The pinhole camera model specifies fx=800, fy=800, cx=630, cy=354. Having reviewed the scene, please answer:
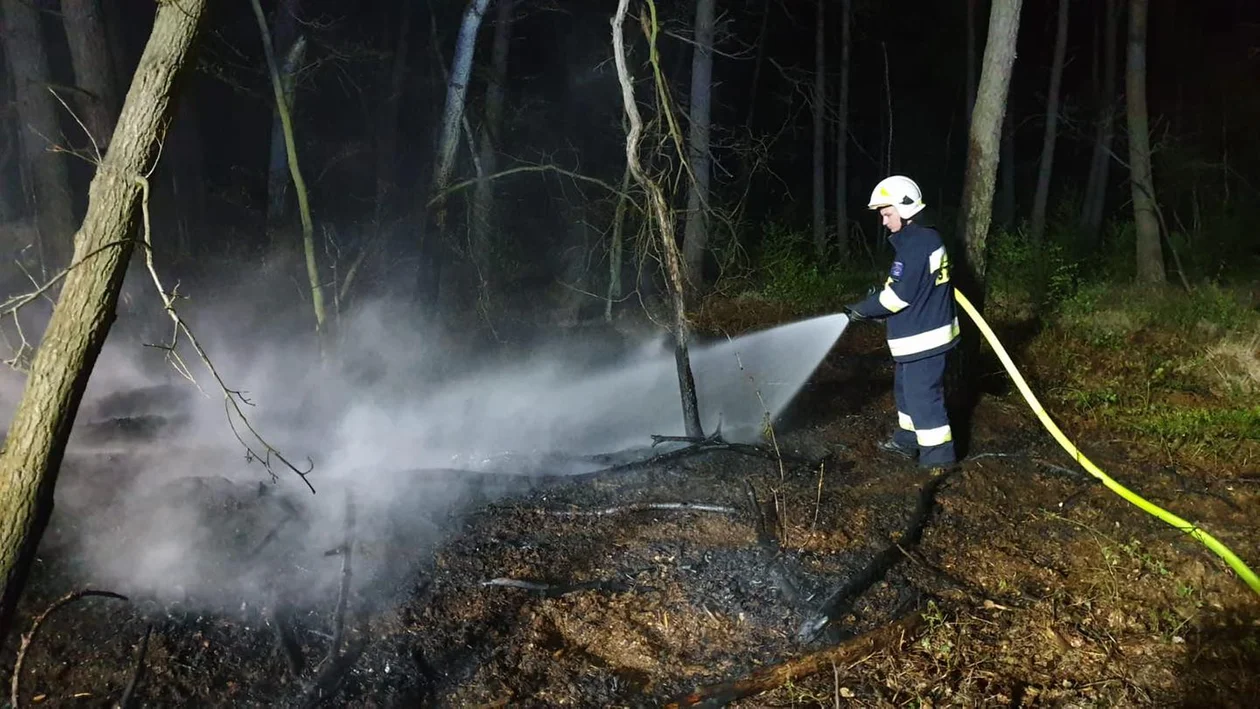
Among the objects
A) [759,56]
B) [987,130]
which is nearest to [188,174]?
[759,56]

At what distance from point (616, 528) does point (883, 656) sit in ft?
5.57

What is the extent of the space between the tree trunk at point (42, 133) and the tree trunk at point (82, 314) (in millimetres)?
6219

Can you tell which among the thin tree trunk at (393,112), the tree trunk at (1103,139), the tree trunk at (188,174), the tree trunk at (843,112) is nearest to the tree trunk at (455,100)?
the tree trunk at (188,174)

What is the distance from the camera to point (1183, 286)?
34.0 ft

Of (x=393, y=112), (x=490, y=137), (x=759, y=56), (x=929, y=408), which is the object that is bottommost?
(x=929, y=408)

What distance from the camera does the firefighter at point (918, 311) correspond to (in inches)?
205

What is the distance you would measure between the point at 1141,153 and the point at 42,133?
13060 millimetres

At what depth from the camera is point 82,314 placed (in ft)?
11.4

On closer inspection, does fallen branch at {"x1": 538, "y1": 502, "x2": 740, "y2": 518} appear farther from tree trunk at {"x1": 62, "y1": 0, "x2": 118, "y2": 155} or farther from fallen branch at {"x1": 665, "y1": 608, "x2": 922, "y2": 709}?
tree trunk at {"x1": 62, "y1": 0, "x2": 118, "y2": 155}

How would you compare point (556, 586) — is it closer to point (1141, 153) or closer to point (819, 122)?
point (1141, 153)

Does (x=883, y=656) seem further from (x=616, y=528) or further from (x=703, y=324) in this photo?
(x=703, y=324)

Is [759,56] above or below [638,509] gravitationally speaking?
above

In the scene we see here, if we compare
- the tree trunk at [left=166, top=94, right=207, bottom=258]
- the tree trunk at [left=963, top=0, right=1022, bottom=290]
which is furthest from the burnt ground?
the tree trunk at [left=166, top=94, right=207, bottom=258]

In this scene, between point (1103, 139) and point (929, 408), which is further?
point (1103, 139)
